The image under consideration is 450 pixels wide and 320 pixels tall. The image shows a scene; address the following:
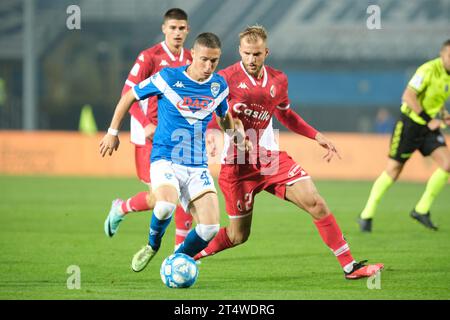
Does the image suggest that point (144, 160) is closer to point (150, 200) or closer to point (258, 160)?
point (150, 200)

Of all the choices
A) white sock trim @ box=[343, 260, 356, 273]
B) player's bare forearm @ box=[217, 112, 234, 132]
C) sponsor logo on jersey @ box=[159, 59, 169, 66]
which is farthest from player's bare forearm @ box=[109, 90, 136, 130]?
white sock trim @ box=[343, 260, 356, 273]

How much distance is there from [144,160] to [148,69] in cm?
90

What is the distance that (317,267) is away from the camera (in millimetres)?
8461

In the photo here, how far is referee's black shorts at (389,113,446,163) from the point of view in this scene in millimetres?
11461

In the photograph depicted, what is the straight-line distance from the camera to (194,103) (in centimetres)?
743

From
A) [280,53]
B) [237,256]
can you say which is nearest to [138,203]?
[237,256]

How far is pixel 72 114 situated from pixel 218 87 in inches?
1031

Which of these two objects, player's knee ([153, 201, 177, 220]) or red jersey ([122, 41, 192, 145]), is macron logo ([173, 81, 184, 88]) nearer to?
player's knee ([153, 201, 177, 220])

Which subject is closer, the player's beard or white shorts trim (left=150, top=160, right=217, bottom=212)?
white shorts trim (left=150, top=160, right=217, bottom=212)

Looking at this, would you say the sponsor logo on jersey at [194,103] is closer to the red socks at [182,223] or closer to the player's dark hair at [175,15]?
the red socks at [182,223]
